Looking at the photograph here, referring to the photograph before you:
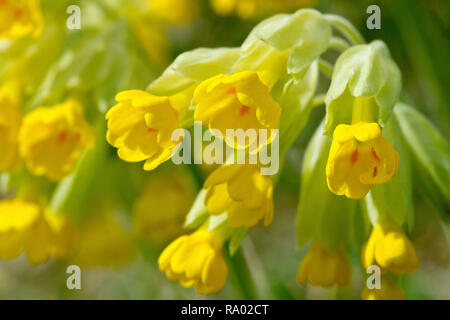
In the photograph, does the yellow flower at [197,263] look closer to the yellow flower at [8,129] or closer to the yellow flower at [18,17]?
the yellow flower at [8,129]

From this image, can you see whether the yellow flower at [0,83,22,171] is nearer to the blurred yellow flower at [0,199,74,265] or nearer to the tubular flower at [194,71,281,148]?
the blurred yellow flower at [0,199,74,265]

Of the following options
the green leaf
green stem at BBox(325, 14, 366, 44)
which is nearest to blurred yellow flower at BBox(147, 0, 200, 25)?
green stem at BBox(325, 14, 366, 44)

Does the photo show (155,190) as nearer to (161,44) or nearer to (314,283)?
(161,44)

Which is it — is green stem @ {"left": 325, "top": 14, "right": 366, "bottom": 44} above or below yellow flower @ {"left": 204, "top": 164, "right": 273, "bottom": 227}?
above

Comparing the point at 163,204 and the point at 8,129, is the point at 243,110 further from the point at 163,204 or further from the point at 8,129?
the point at 163,204

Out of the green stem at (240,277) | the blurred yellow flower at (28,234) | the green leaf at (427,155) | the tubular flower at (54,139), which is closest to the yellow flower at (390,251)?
the green leaf at (427,155)
